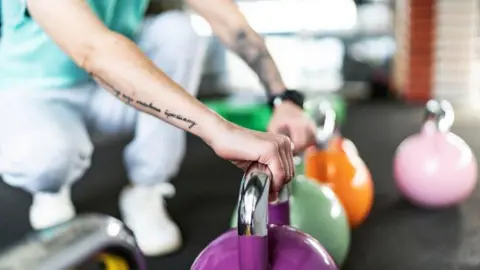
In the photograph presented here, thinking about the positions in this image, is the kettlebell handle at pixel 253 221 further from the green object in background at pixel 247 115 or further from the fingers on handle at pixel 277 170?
the green object in background at pixel 247 115

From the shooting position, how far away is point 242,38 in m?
1.35

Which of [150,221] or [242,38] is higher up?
[242,38]

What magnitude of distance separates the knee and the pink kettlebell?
0.82 metres

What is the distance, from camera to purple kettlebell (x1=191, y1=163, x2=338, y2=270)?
0.80m

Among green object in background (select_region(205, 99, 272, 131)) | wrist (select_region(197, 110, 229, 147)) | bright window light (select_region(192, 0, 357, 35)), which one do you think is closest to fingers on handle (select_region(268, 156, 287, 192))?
wrist (select_region(197, 110, 229, 147))

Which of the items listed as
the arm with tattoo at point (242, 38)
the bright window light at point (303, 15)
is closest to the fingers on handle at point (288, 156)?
the arm with tattoo at point (242, 38)

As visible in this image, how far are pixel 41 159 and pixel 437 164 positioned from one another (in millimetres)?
948

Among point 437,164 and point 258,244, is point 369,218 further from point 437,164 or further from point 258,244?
point 258,244

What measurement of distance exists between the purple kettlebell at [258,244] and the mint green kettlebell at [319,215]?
0.85 ft

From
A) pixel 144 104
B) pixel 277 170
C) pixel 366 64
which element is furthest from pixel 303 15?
pixel 277 170

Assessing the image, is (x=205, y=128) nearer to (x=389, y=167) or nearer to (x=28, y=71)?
(x=28, y=71)

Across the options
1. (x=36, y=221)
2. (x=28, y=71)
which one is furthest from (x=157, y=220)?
(x=28, y=71)

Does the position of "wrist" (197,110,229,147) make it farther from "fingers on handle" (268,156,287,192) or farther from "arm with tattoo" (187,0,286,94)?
"arm with tattoo" (187,0,286,94)

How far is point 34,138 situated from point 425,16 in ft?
7.27
